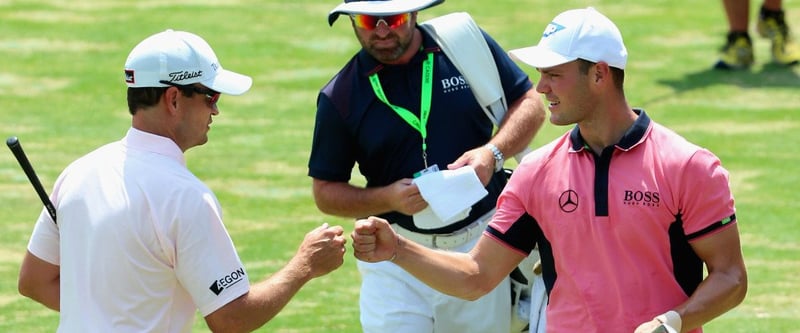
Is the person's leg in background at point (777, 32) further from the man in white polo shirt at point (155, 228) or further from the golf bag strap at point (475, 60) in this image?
the man in white polo shirt at point (155, 228)

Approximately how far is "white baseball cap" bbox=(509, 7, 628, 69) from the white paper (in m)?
1.26

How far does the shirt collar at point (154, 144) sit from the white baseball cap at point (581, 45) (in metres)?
1.32

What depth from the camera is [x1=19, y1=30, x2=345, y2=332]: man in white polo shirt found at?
5.21m

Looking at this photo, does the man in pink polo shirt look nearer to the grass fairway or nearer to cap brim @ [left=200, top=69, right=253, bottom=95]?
cap brim @ [left=200, top=69, right=253, bottom=95]

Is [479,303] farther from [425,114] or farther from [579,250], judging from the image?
[579,250]

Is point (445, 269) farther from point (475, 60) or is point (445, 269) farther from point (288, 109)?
point (288, 109)

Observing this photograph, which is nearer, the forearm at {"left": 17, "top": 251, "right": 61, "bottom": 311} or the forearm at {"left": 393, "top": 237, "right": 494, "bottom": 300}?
the forearm at {"left": 17, "top": 251, "right": 61, "bottom": 311}

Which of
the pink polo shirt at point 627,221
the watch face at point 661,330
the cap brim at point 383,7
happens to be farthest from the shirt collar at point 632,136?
the cap brim at point 383,7

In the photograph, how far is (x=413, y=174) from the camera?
7121mm

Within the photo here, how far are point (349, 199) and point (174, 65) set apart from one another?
190cm

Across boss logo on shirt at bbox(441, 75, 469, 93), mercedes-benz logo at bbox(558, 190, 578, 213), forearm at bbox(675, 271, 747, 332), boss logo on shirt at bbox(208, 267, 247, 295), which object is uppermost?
mercedes-benz logo at bbox(558, 190, 578, 213)

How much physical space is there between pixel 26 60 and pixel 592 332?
12.1 metres

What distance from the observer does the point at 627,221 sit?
5.34m

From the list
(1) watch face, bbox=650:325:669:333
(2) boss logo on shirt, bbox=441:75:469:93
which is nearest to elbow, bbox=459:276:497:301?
(1) watch face, bbox=650:325:669:333
